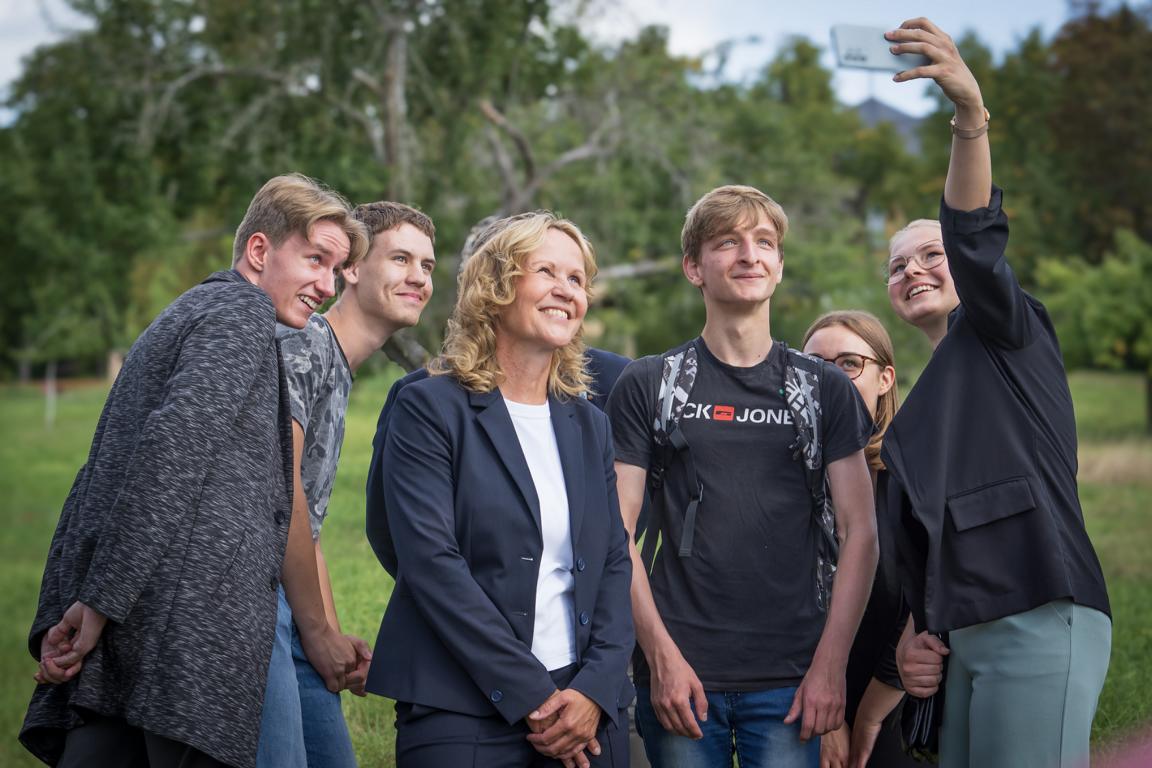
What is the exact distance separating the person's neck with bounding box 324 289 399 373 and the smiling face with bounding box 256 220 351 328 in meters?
0.61

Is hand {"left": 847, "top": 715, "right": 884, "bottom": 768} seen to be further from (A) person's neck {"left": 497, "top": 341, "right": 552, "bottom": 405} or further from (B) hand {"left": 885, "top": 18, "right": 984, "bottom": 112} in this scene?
(B) hand {"left": 885, "top": 18, "right": 984, "bottom": 112}

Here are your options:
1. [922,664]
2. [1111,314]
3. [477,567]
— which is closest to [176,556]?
[477,567]

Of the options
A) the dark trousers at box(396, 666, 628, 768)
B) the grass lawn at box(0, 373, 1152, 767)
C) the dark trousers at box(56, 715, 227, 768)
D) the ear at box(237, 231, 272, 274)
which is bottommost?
the grass lawn at box(0, 373, 1152, 767)

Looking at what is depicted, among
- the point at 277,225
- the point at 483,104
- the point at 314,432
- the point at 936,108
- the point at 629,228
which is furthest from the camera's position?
the point at 936,108

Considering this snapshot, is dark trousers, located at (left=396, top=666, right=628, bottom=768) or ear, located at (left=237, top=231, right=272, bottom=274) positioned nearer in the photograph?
dark trousers, located at (left=396, top=666, right=628, bottom=768)

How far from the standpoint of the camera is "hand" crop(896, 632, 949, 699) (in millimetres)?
3229

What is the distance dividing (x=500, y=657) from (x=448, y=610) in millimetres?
171

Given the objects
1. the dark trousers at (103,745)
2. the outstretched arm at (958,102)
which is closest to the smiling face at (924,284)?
the outstretched arm at (958,102)

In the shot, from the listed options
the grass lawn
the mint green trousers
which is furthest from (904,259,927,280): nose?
the grass lawn

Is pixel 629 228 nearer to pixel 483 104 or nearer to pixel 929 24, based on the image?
pixel 483 104

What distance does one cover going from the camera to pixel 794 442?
141 inches

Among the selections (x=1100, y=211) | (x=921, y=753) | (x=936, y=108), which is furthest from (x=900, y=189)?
(x=921, y=753)

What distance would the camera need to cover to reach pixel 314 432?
3623 millimetres

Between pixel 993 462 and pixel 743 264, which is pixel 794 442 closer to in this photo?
pixel 743 264
